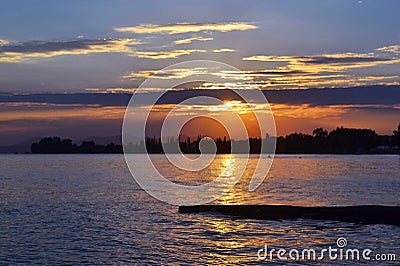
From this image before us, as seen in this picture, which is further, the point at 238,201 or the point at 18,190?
the point at 18,190

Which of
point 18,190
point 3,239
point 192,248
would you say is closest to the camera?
point 192,248

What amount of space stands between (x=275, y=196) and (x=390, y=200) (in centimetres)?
1036

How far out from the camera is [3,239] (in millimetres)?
29391

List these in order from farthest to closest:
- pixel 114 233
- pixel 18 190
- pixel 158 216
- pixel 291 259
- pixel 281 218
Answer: pixel 18 190, pixel 158 216, pixel 281 218, pixel 114 233, pixel 291 259

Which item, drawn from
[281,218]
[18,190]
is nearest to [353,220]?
[281,218]

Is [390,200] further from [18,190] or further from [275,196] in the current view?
[18,190]

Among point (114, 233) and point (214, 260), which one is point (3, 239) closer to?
point (114, 233)

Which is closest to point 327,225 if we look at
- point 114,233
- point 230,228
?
point 230,228
